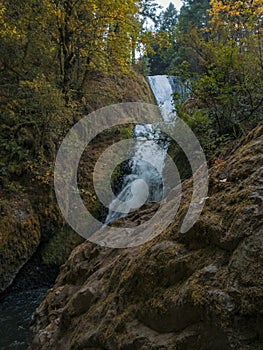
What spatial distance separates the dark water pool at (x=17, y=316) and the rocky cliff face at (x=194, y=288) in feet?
5.17

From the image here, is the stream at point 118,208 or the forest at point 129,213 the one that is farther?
the stream at point 118,208

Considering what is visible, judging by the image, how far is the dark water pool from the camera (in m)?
4.71

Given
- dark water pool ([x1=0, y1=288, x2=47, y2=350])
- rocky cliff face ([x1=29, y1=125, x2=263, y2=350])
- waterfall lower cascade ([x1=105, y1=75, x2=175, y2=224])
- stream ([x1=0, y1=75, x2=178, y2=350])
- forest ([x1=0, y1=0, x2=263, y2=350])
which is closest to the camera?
rocky cliff face ([x1=29, y1=125, x2=263, y2=350])

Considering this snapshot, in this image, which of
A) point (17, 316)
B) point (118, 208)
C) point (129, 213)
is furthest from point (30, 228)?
point (129, 213)

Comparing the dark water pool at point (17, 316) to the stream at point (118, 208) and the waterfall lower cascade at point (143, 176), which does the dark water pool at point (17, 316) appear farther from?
the waterfall lower cascade at point (143, 176)

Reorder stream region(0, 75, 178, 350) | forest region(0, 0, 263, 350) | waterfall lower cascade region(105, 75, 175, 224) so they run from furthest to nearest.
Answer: waterfall lower cascade region(105, 75, 175, 224), stream region(0, 75, 178, 350), forest region(0, 0, 263, 350)

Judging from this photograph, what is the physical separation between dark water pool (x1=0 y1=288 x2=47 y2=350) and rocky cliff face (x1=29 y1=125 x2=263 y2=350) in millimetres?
1576

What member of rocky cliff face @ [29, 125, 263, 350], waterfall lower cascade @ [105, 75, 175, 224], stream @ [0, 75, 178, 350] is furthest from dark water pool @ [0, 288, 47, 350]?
waterfall lower cascade @ [105, 75, 175, 224]

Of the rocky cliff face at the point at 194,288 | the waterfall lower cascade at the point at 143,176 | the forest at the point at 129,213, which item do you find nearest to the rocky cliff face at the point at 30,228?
the forest at the point at 129,213

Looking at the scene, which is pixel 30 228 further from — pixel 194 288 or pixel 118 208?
pixel 194 288

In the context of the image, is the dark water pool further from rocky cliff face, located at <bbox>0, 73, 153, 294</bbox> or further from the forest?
rocky cliff face, located at <bbox>0, 73, 153, 294</bbox>

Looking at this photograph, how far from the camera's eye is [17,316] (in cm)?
560

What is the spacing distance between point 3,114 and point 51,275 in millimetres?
4208

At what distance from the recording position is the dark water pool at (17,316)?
4.71m
